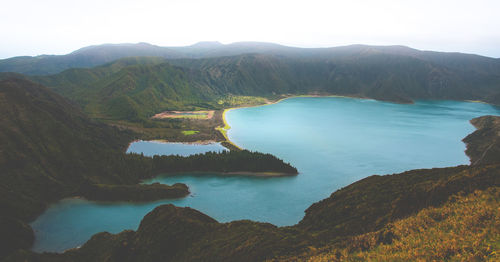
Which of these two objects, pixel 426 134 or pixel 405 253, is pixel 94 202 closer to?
pixel 405 253

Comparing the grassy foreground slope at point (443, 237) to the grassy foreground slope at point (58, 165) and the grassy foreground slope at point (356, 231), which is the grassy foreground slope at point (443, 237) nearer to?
the grassy foreground slope at point (356, 231)

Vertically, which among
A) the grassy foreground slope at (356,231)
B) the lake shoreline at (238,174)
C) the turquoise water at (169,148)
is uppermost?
the grassy foreground slope at (356,231)

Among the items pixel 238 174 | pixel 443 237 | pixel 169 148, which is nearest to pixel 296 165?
pixel 238 174

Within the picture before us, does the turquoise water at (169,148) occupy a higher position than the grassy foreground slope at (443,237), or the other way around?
the grassy foreground slope at (443,237)

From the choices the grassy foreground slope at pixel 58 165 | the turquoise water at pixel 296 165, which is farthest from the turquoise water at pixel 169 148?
the turquoise water at pixel 296 165

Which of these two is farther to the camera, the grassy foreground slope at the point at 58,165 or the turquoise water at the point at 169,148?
the turquoise water at the point at 169,148

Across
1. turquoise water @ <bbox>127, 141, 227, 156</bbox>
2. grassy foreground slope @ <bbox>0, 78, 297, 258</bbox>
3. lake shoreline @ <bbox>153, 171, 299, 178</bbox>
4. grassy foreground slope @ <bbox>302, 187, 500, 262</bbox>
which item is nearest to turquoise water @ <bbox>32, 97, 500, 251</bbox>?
lake shoreline @ <bbox>153, 171, 299, 178</bbox>
